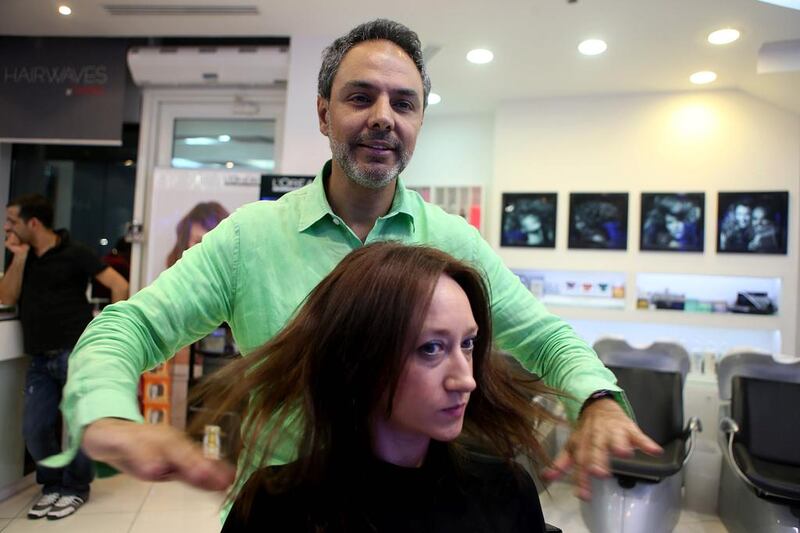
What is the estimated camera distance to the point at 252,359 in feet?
3.31

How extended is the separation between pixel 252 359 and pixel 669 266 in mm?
5232

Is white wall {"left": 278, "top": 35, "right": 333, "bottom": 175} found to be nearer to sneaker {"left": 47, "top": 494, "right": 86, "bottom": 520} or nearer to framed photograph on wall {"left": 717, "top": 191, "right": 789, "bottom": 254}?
sneaker {"left": 47, "top": 494, "right": 86, "bottom": 520}

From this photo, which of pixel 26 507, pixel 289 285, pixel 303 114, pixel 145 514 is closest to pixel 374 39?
pixel 289 285

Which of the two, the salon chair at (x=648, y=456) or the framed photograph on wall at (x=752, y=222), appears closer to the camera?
the salon chair at (x=648, y=456)

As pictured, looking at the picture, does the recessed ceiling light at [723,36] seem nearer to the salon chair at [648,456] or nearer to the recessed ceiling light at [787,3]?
the recessed ceiling light at [787,3]

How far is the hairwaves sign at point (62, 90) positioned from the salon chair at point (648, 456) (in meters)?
4.92

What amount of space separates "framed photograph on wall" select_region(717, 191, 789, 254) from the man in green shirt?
15.7 ft

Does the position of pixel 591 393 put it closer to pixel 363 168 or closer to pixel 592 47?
pixel 363 168

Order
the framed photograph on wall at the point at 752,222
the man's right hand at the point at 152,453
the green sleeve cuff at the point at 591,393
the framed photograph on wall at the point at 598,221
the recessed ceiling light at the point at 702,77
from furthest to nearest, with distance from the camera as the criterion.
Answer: the framed photograph on wall at the point at 598,221 → the framed photograph on wall at the point at 752,222 → the recessed ceiling light at the point at 702,77 → the green sleeve cuff at the point at 591,393 → the man's right hand at the point at 152,453

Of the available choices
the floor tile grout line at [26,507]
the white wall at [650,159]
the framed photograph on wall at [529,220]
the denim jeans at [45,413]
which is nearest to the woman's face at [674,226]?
the white wall at [650,159]

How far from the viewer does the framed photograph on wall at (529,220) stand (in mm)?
5715

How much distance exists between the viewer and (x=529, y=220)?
5781 millimetres

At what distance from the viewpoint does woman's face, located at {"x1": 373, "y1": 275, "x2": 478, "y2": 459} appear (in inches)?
37.1

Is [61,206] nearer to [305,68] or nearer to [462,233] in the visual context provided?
[305,68]
